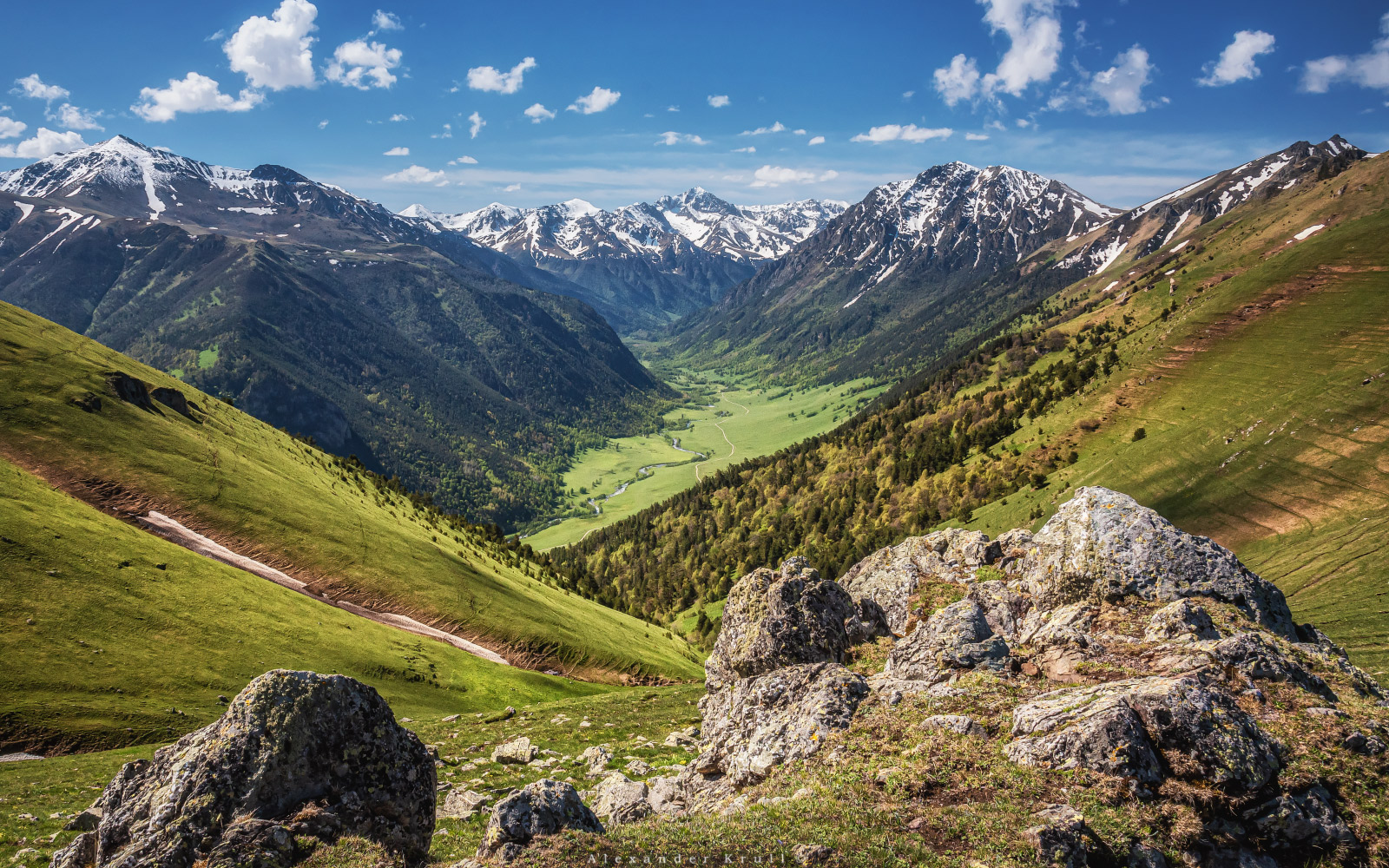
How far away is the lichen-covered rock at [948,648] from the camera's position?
93.6ft

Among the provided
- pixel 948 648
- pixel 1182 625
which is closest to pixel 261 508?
pixel 948 648

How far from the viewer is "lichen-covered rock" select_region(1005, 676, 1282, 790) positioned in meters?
18.7

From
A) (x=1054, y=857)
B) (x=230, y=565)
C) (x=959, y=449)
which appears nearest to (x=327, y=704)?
(x=1054, y=857)

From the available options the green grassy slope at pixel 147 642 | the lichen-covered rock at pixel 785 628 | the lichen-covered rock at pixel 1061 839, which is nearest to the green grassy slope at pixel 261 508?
the green grassy slope at pixel 147 642

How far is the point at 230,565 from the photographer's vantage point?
68312mm

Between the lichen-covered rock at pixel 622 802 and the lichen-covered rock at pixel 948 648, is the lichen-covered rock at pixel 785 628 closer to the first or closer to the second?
the lichen-covered rock at pixel 948 648

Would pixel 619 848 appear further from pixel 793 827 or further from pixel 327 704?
pixel 327 704

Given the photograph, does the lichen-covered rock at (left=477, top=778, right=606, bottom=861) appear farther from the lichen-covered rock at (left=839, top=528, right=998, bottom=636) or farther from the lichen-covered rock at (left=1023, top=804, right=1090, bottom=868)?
the lichen-covered rock at (left=839, top=528, right=998, bottom=636)

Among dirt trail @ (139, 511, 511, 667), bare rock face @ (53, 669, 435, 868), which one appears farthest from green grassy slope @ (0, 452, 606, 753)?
bare rock face @ (53, 669, 435, 868)

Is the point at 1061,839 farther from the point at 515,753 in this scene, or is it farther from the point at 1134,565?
the point at 515,753

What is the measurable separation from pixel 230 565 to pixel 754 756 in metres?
68.8

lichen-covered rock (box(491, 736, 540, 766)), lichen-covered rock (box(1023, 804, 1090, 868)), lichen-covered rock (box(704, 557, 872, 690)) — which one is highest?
lichen-covered rock (box(1023, 804, 1090, 868))

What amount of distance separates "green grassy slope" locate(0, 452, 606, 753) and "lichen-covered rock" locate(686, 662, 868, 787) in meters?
37.2

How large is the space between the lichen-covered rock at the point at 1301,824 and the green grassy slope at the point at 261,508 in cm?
7328
